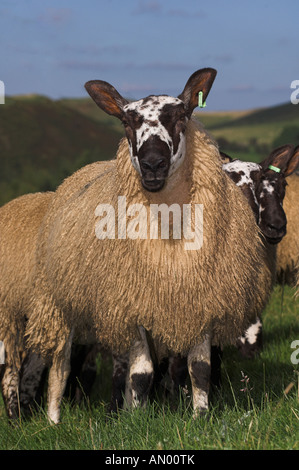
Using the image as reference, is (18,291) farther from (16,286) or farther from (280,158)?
(280,158)

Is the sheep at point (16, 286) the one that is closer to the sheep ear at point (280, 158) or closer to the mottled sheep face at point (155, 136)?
the mottled sheep face at point (155, 136)

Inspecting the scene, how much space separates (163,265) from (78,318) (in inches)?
48.7

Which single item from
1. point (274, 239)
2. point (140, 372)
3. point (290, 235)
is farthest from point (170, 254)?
point (290, 235)

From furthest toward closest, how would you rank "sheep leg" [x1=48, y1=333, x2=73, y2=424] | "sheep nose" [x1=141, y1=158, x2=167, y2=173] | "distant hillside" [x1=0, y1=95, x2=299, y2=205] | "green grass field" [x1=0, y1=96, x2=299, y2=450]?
1. "distant hillside" [x1=0, y1=95, x2=299, y2=205]
2. "sheep leg" [x1=48, y1=333, x2=73, y2=424]
3. "sheep nose" [x1=141, y1=158, x2=167, y2=173]
4. "green grass field" [x1=0, y1=96, x2=299, y2=450]

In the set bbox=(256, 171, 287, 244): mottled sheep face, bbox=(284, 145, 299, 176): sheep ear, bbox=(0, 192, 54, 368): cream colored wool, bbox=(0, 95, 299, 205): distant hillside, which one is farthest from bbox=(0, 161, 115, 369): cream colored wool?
bbox=(0, 95, 299, 205): distant hillside

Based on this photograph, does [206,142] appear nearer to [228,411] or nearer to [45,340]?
[228,411]

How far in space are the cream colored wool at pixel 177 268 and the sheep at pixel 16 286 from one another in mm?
1158

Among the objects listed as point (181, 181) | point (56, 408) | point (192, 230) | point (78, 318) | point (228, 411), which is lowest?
point (56, 408)

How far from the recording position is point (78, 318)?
572 cm

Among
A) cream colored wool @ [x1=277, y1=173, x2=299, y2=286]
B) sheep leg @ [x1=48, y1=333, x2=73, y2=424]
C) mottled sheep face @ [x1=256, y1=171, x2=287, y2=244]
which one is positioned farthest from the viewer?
cream colored wool @ [x1=277, y1=173, x2=299, y2=286]

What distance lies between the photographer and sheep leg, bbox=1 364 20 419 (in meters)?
6.54

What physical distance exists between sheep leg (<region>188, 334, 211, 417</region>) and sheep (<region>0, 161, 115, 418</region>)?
1.97 metres

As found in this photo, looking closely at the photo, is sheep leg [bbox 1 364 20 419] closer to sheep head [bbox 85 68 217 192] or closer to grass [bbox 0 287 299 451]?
grass [bbox 0 287 299 451]
